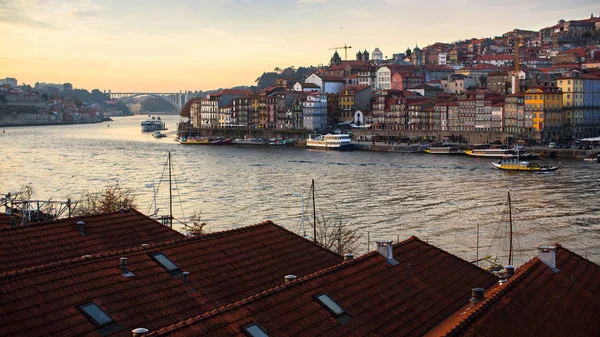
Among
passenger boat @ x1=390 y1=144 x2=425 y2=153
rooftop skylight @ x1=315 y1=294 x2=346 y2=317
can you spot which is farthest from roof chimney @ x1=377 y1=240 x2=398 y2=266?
passenger boat @ x1=390 y1=144 x2=425 y2=153

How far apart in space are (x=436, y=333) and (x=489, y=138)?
167 feet

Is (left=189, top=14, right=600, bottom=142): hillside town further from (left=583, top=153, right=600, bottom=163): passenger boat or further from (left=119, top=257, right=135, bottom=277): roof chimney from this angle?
(left=119, top=257, right=135, bottom=277): roof chimney

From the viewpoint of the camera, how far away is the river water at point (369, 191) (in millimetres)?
22203

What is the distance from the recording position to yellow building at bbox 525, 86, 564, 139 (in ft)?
183

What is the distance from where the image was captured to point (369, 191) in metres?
31.5

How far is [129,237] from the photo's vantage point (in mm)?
11031

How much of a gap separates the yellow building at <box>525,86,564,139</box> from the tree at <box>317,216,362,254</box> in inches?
1389

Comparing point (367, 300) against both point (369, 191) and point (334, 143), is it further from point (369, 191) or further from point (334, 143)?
point (334, 143)

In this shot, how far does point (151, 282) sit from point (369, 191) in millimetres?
23291

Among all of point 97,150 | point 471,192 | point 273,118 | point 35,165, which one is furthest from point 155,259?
point 273,118

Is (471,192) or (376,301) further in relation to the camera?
(471,192)

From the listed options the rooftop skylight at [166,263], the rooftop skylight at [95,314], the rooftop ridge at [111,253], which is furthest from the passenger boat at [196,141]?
the rooftop skylight at [95,314]

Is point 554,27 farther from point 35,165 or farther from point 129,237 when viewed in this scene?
point 129,237

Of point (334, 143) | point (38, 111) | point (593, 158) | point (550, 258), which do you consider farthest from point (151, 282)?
point (38, 111)
